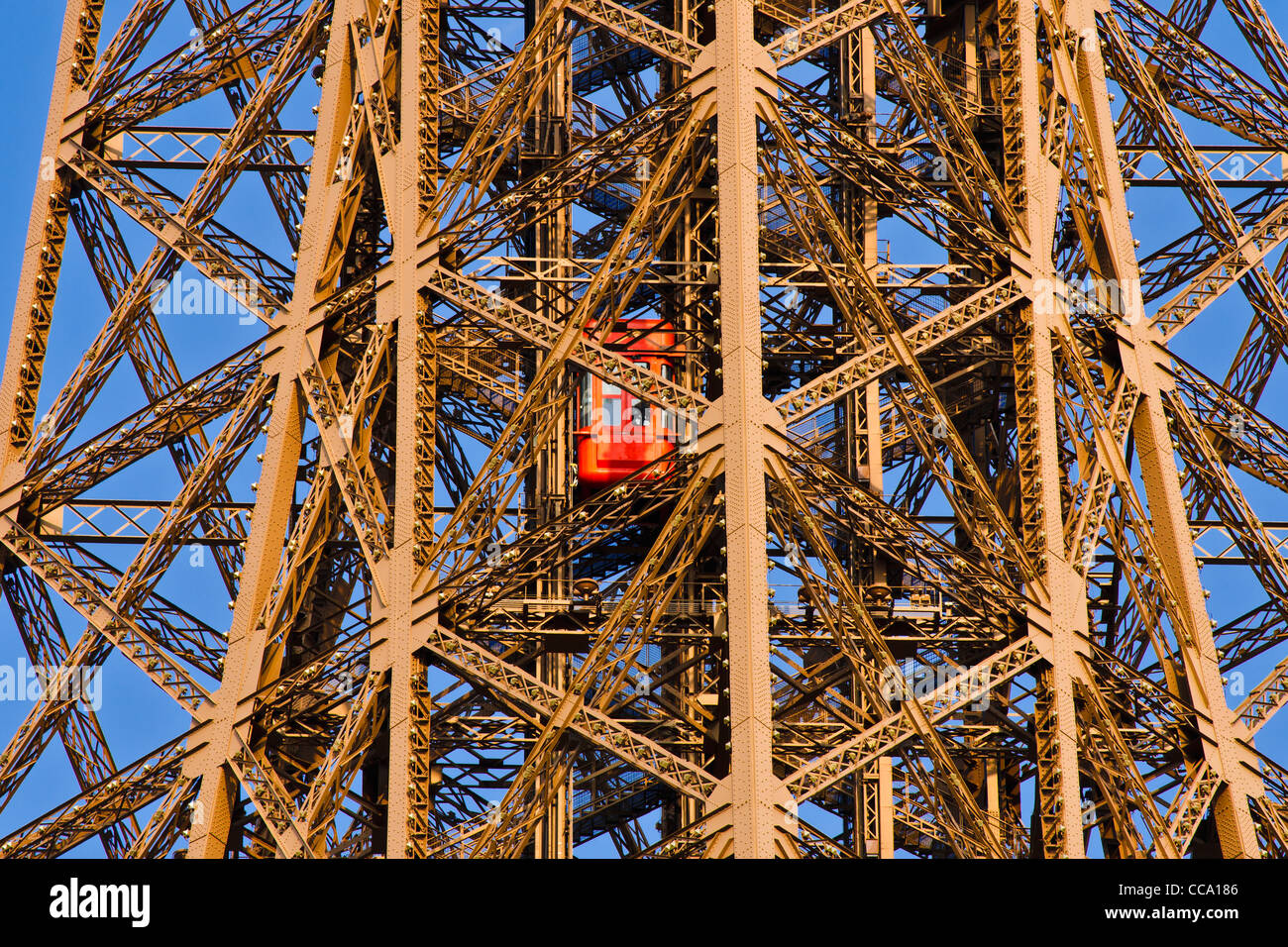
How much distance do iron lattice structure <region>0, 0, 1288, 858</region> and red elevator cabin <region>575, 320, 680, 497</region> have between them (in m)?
0.36

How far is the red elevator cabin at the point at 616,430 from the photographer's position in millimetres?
42219

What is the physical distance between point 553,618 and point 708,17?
8095mm

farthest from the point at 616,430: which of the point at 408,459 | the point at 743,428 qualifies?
the point at 743,428

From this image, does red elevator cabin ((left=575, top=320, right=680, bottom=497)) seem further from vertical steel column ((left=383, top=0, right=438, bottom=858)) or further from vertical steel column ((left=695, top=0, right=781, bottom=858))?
vertical steel column ((left=695, top=0, right=781, bottom=858))

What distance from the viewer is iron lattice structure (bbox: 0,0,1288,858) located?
117 feet

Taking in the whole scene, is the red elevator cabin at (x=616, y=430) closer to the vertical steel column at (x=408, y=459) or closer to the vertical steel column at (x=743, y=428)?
the vertical steel column at (x=408, y=459)

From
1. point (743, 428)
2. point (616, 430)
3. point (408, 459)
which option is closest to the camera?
point (743, 428)

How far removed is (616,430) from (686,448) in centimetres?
741

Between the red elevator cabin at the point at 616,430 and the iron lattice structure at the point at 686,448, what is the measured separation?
0.36 metres

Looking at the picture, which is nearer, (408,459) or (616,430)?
(408,459)

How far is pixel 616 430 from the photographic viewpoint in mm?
42656

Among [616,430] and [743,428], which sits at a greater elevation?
[616,430]

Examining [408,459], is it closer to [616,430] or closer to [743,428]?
[743,428]
